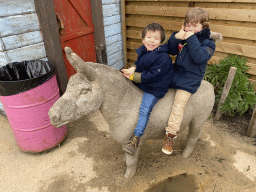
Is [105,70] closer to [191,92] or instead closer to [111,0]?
[191,92]

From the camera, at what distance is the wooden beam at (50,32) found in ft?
10.4

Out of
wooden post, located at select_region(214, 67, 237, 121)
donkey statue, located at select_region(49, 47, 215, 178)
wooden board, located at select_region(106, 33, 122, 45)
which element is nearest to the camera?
donkey statue, located at select_region(49, 47, 215, 178)

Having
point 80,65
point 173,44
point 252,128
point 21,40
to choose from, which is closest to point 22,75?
point 21,40

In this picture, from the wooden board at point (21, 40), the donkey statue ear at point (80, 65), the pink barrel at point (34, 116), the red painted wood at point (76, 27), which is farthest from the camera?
the red painted wood at point (76, 27)

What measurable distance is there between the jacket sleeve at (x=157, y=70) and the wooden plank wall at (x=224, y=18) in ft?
8.75

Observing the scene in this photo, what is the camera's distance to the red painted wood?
151 inches

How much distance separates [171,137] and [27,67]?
8.40 ft

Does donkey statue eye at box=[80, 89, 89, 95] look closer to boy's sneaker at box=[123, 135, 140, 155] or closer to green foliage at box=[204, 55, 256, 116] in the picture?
boy's sneaker at box=[123, 135, 140, 155]

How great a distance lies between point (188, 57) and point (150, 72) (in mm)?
506

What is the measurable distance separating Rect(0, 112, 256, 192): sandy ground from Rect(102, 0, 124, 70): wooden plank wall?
2.57m

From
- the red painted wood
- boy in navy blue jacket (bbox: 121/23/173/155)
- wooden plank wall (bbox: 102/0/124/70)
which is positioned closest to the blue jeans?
boy in navy blue jacket (bbox: 121/23/173/155)

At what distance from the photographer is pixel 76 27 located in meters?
4.19

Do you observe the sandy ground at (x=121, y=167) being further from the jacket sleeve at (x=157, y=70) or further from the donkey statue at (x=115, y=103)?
the jacket sleeve at (x=157, y=70)

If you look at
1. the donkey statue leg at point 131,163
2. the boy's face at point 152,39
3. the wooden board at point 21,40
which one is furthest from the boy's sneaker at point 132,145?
the wooden board at point 21,40
